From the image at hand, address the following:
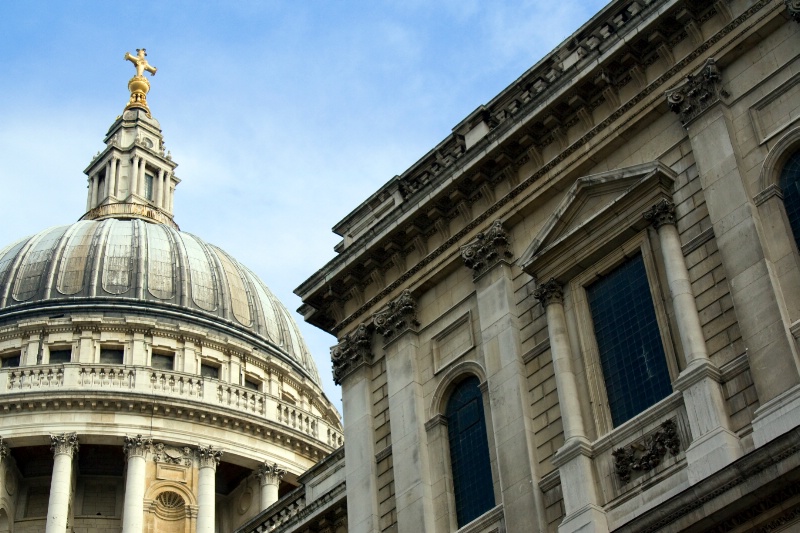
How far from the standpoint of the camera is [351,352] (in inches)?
1099

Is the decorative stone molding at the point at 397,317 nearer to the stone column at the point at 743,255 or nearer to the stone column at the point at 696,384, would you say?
the stone column at the point at 696,384

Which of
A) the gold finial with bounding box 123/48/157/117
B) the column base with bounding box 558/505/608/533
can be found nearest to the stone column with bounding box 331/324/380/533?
the column base with bounding box 558/505/608/533

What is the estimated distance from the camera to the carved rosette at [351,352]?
90.7 ft

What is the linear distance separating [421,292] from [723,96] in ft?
24.0

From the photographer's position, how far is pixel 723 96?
22656mm

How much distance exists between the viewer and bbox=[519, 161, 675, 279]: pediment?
23.0m

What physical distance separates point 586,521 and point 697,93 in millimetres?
7248

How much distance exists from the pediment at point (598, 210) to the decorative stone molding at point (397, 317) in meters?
2.90

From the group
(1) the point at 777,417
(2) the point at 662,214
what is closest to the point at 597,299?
(2) the point at 662,214

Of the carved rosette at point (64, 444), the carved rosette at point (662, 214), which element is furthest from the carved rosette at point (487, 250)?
the carved rosette at point (64, 444)

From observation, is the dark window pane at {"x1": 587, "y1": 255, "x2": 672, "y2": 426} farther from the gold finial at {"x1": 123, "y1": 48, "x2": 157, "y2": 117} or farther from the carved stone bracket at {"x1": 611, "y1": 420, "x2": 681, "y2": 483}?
the gold finial at {"x1": 123, "y1": 48, "x2": 157, "y2": 117}

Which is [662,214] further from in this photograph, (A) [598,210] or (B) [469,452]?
(B) [469,452]

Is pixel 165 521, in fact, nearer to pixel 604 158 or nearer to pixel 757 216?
pixel 604 158

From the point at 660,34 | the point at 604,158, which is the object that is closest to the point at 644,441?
the point at 604,158
